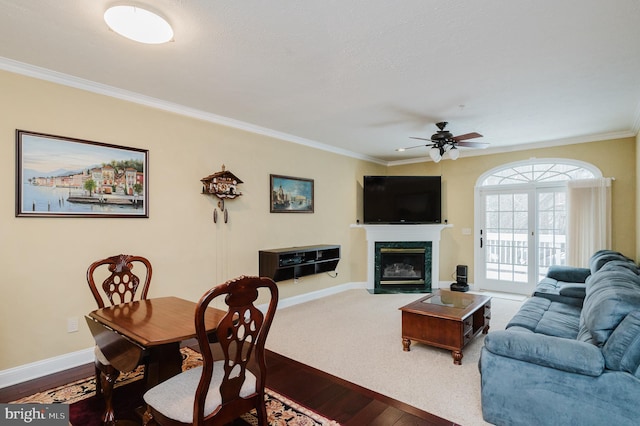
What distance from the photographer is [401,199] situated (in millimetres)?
6348

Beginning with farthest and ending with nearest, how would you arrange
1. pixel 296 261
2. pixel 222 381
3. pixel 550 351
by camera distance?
pixel 296 261 < pixel 550 351 < pixel 222 381

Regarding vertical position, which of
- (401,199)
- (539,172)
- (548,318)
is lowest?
(548,318)

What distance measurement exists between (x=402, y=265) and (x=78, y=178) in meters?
5.34

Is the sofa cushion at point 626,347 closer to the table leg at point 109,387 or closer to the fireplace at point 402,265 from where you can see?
the table leg at point 109,387

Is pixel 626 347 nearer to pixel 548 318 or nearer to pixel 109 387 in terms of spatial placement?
pixel 548 318

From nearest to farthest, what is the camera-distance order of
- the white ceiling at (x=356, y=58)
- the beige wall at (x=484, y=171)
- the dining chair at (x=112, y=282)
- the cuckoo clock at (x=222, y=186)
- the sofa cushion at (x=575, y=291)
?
the white ceiling at (x=356, y=58) → the dining chair at (x=112, y=282) → the sofa cushion at (x=575, y=291) → the cuckoo clock at (x=222, y=186) → the beige wall at (x=484, y=171)

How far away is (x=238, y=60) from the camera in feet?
8.64

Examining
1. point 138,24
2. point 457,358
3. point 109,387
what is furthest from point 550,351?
point 138,24

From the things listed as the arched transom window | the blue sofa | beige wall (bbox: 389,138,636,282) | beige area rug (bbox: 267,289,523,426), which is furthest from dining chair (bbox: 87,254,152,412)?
the arched transom window

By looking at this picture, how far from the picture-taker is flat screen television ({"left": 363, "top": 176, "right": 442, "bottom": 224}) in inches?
249

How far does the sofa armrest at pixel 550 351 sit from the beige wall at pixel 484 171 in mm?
3959

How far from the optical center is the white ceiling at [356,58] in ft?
6.61

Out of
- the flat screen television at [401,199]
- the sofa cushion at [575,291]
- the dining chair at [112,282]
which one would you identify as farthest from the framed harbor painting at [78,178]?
the sofa cushion at [575,291]

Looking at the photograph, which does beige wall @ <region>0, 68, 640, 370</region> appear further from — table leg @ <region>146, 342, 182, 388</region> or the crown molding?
table leg @ <region>146, 342, 182, 388</region>
